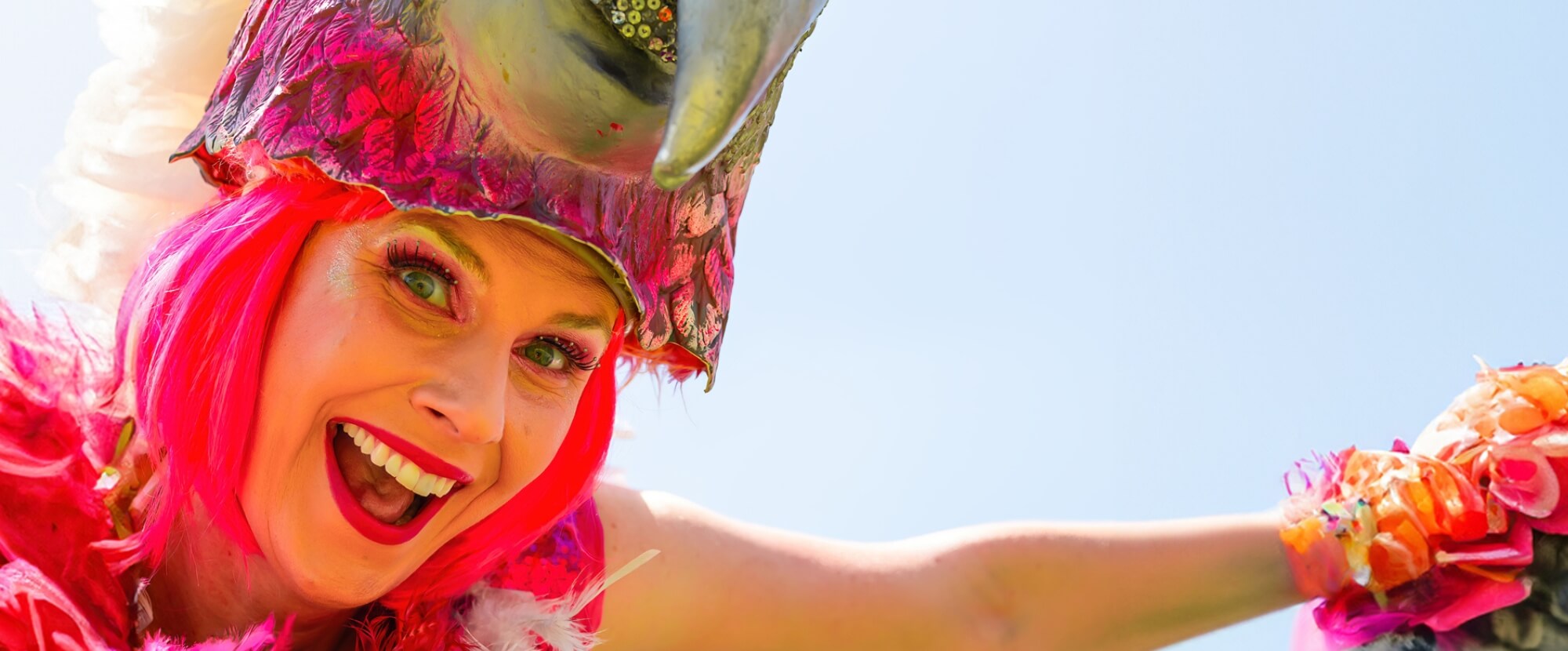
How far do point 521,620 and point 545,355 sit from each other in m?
0.41

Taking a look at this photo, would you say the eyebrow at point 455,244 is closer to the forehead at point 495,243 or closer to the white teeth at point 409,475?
the forehead at point 495,243

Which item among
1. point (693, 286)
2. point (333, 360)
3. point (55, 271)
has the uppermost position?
point (693, 286)

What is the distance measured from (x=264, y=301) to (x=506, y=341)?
0.83 ft

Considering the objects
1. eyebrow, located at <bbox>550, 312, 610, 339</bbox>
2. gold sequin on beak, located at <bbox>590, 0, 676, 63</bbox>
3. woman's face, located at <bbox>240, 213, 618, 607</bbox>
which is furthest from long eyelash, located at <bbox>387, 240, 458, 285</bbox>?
gold sequin on beak, located at <bbox>590, 0, 676, 63</bbox>

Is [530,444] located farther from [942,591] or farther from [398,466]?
[942,591]

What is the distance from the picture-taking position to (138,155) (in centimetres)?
164

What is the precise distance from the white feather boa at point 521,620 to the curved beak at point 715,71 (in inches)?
30.5

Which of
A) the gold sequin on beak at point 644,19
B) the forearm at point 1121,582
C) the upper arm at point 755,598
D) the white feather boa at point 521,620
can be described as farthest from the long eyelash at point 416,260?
the forearm at point 1121,582

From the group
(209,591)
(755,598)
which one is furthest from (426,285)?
(755,598)

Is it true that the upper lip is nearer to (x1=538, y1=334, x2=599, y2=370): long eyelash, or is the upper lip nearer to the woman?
the woman

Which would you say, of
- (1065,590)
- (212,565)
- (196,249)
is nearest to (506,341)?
(196,249)

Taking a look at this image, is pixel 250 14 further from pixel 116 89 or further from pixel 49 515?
pixel 49 515

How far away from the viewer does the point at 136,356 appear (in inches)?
57.5

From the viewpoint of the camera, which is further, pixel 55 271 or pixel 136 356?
pixel 55 271
